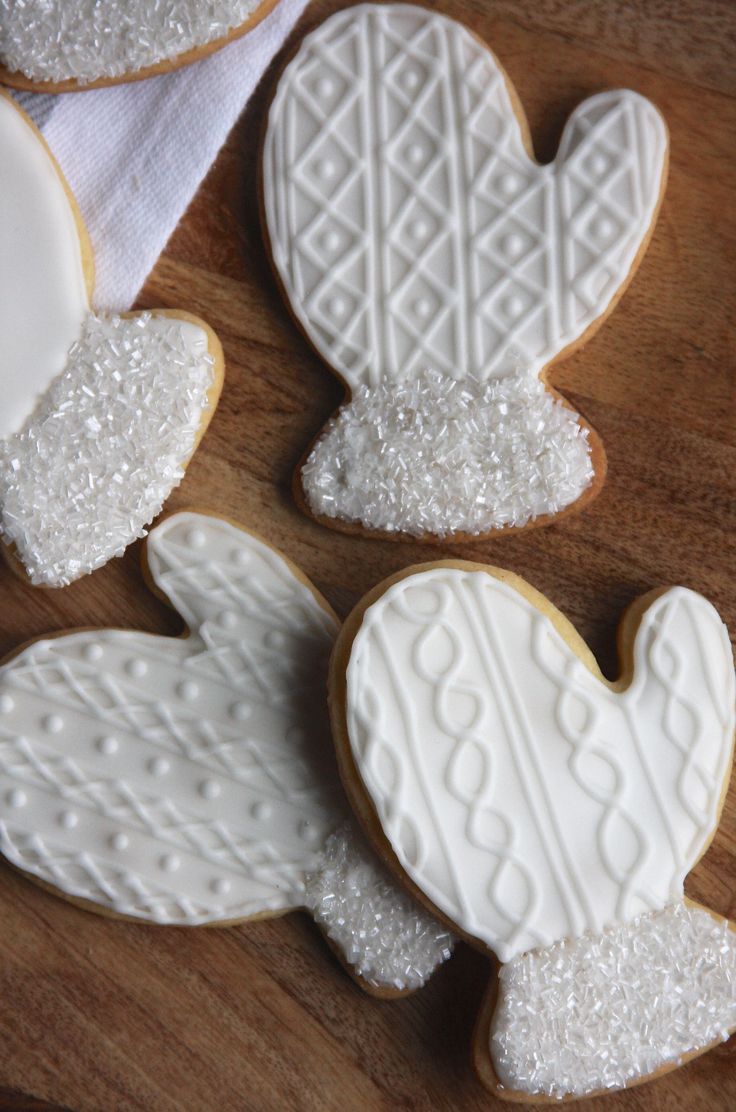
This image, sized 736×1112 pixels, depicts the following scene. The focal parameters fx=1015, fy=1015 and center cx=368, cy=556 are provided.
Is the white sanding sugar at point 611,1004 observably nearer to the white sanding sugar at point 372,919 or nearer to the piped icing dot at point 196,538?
the white sanding sugar at point 372,919

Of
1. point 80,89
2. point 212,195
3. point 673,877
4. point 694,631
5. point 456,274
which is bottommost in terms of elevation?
point 673,877

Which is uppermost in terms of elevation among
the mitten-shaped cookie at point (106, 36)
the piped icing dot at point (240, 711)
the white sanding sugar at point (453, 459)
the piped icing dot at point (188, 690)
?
the mitten-shaped cookie at point (106, 36)

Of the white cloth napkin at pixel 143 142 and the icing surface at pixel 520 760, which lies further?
the white cloth napkin at pixel 143 142

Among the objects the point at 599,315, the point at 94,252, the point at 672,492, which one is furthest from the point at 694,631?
the point at 94,252

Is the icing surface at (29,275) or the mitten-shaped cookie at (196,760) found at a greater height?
the icing surface at (29,275)

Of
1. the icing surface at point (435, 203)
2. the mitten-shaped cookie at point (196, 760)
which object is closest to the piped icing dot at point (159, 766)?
the mitten-shaped cookie at point (196, 760)

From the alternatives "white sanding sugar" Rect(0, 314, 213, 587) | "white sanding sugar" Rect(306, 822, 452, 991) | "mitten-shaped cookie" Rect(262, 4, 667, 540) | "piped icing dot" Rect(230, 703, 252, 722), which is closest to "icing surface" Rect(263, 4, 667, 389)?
"mitten-shaped cookie" Rect(262, 4, 667, 540)

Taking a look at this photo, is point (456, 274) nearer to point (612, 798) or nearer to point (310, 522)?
point (310, 522)
